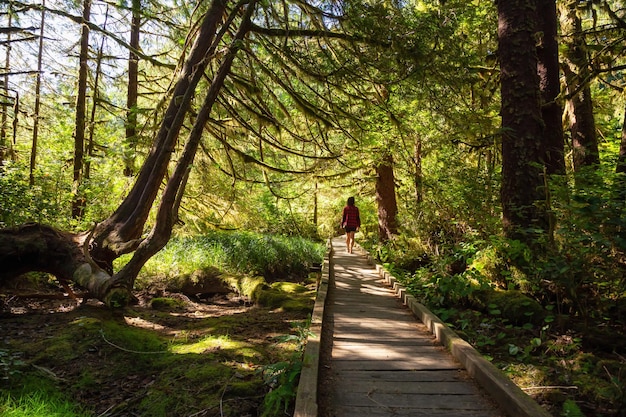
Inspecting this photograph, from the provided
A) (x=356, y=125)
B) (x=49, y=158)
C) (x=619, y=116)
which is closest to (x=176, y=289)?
(x=356, y=125)

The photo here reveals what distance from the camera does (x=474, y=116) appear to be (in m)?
7.50

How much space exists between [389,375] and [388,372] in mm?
80

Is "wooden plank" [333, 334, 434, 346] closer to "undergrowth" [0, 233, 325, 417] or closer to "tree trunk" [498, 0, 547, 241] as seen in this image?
"undergrowth" [0, 233, 325, 417]

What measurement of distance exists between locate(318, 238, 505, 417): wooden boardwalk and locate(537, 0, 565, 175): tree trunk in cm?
464

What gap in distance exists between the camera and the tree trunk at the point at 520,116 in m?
6.46

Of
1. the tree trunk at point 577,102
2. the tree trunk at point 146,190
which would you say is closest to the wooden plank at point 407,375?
the tree trunk at point 146,190

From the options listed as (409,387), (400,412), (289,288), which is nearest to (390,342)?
(409,387)

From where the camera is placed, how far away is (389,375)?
13.1ft

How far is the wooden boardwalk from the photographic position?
3.30 metres

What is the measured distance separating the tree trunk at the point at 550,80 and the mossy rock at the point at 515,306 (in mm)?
3114

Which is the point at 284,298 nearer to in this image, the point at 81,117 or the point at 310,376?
the point at 310,376

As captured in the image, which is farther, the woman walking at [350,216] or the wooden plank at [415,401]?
the woman walking at [350,216]

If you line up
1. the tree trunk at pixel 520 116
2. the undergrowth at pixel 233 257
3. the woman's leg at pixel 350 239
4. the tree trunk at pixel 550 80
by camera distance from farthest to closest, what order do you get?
the woman's leg at pixel 350 239 → the undergrowth at pixel 233 257 → the tree trunk at pixel 550 80 → the tree trunk at pixel 520 116

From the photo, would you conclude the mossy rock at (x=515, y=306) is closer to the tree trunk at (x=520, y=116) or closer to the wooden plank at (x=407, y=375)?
the tree trunk at (x=520, y=116)
